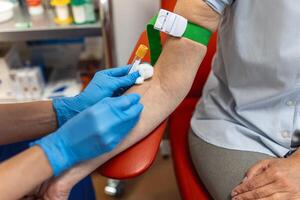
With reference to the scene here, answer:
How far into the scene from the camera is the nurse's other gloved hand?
789 millimetres

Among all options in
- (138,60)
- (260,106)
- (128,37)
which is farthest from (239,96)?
(128,37)

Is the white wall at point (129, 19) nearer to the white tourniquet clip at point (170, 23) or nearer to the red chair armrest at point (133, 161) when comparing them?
the white tourniquet clip at point (170, 23)

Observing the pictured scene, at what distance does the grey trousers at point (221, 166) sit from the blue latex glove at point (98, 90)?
0.32m

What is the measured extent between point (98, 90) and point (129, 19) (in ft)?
2.38

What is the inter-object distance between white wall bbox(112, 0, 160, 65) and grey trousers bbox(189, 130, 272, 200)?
2.54 ft

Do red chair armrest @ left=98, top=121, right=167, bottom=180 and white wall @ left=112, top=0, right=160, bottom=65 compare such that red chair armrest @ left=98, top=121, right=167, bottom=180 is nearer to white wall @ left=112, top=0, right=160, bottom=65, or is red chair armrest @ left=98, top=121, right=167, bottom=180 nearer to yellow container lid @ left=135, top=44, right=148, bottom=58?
yellow container lid @ left=135, top=44, right=148, bottom=58

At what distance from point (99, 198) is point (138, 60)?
0.94m

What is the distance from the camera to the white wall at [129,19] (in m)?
1.61

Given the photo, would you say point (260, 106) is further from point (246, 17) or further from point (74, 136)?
point (74, 136)

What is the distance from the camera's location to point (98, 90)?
1.01 m

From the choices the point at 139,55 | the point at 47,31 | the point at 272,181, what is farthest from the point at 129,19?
the point at 272,181

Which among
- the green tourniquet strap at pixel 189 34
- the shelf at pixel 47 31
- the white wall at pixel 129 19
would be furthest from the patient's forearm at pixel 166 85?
the white wall at pixel 129 19

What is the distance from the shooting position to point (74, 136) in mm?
803

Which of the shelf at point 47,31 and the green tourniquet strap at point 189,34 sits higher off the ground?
the green tourniquet strap at point 189,34
